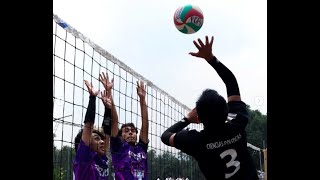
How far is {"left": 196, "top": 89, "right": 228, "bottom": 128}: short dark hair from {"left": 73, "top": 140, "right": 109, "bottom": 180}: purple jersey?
9.46 ft

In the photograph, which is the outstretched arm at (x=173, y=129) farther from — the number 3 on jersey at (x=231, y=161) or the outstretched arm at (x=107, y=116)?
the outstretched arm at (x=107, y=116)

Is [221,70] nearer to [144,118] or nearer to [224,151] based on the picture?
[224,151]

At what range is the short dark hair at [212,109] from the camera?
2865 mm

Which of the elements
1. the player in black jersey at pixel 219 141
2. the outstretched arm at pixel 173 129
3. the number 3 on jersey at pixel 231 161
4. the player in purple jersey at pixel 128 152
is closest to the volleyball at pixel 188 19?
the player in purple jersey at pixel 128 152

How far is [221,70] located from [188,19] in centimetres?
359

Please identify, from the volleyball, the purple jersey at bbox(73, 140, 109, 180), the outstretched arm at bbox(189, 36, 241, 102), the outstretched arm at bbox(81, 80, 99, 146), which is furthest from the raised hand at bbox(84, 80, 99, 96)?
the outstretched arm at bbox(189, 36, 241, 102)

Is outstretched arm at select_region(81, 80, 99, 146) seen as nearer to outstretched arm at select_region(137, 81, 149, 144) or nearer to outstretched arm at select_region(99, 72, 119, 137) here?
outstretched arm at select_region(99, 72, 119, 137)

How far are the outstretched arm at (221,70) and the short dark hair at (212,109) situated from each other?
227mm

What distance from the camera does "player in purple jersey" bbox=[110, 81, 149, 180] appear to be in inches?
254

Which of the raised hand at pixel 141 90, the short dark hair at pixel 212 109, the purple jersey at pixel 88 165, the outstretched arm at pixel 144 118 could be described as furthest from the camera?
the raised hand at pixel 141 90

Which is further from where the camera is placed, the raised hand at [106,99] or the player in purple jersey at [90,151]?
the raised hand at [106,99]
